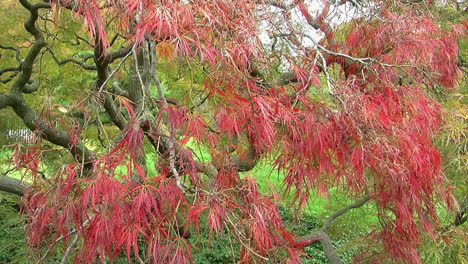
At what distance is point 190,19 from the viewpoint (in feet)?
5.42

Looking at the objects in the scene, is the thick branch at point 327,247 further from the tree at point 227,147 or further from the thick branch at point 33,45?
the thick branch at point 33,45

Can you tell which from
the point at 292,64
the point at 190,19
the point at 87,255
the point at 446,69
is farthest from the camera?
the point at 446,69

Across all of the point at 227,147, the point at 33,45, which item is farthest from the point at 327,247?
the point at 33,45

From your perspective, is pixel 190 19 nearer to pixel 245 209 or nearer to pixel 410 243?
pixel 245 209

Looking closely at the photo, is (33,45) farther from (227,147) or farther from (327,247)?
(327,247)

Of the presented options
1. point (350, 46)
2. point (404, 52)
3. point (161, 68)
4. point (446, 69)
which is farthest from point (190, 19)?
point (161, 68)

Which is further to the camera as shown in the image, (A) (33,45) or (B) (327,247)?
(B) (327,247)

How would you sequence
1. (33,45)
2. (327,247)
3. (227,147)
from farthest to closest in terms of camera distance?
(327,247) < (33,45) < (227,147)

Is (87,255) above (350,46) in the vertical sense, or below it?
below

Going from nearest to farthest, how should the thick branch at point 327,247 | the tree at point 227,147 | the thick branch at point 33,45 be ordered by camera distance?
1. the tree at point 227,147
2. the thick branch at point 33,45
3. the thick branch at point 327,247

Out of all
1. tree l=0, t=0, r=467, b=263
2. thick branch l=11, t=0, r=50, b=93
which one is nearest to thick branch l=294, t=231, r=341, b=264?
tree l=0, t=0, r=467, b=263

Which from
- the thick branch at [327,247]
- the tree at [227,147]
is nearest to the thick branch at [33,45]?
the tree at [227,147]

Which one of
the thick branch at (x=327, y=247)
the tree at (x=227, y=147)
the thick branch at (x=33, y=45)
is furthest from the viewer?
the thick branch at (x=327, y=247)

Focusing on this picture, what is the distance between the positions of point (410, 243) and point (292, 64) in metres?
1.01
